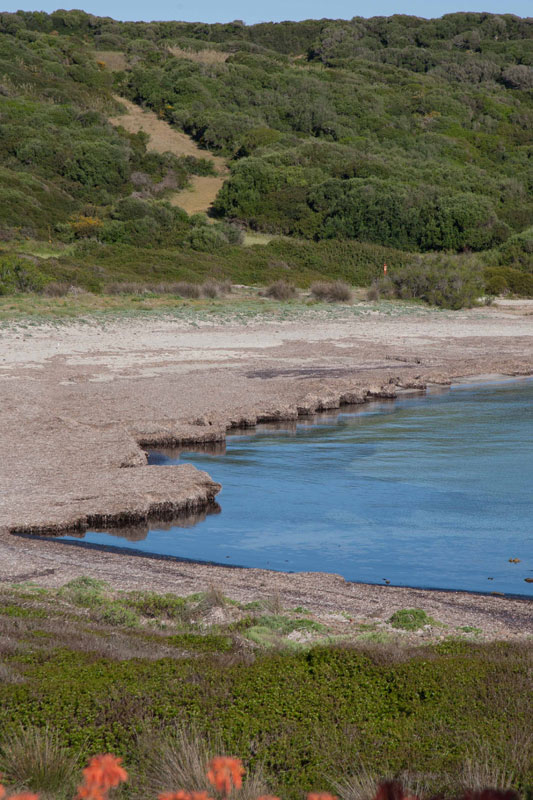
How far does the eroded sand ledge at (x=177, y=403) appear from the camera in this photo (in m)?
7.20

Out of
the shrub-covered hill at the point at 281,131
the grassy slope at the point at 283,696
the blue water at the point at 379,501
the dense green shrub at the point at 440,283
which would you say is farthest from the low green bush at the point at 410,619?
the shrub-covered hill at the point at 281,131

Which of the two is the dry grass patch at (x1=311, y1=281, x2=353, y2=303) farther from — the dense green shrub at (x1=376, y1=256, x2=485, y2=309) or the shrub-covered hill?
the shrub-covered hill

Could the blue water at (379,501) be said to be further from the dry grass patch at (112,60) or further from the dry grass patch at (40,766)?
the dry grass patch at (112,60)

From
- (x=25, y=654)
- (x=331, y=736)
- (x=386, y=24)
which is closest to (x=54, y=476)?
(x=25, y=654)

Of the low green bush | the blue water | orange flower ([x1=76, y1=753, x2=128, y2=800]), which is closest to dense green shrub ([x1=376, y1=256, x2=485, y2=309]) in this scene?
the blue water

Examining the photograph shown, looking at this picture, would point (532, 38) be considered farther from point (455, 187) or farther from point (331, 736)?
point (331, 736)

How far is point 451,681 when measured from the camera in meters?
4.32

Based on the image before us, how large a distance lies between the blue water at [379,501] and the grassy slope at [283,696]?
3101 mm

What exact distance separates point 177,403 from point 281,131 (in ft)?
224

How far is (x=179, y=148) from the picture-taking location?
72.5 m

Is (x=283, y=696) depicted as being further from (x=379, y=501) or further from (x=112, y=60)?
(x=112, y=60)

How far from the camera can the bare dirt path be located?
61562 mm

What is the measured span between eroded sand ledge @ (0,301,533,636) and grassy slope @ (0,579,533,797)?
5.19 feet

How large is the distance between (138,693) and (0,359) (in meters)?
16.2
